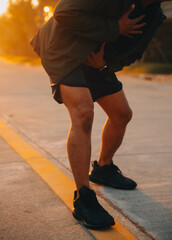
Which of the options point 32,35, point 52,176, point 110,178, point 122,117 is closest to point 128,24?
point 122,117

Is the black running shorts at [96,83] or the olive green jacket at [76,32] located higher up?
the olive green jacket at [76,32]

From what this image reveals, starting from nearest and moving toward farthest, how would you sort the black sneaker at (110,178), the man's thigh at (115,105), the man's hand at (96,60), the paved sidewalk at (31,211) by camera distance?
1. the paved sidewalk at (31,211)
2. the man's hand at (96,60)
3. the man's thigh at (115,105)
4. the black sneaker at (110,178)

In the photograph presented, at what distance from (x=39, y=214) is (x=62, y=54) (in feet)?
3.51

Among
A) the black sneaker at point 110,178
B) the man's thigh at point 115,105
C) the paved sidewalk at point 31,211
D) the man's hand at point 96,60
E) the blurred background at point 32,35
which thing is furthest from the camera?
the blurred background at point 32,35

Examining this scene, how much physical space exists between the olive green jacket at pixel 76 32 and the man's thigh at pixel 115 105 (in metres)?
0.36

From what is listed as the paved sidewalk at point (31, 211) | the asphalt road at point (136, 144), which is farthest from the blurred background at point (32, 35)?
the paved sidewalk at point (31, 211)

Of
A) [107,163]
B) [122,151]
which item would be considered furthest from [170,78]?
[107,163]

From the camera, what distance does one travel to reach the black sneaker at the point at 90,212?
2816 millimetres

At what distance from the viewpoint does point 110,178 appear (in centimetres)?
365

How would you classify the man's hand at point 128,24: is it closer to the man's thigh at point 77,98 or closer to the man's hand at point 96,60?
the man's hand at point 96,60

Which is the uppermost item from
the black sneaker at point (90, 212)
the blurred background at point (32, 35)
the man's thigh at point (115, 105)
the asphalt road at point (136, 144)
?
the man's thigh at point (115, 105)

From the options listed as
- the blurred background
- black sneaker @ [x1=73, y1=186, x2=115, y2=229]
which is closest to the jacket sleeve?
black sneaker @ [x1=73, y1=186, x2=115, y2=229]

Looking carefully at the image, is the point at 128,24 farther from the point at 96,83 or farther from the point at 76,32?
the point at 96,83

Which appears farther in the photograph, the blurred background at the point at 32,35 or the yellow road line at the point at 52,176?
the blurred background at the point at 32,35
